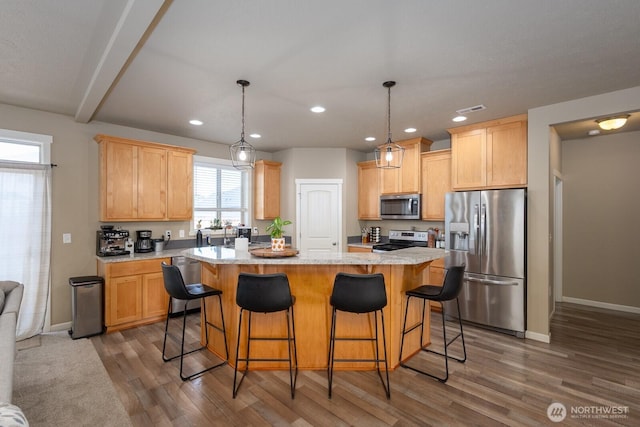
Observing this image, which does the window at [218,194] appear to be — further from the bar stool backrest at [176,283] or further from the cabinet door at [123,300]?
the bar stool backrest at [176,283]

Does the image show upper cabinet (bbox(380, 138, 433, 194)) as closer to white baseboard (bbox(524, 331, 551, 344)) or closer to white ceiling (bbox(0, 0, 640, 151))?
white ceiling (bbox(0, 0, 640, 151))

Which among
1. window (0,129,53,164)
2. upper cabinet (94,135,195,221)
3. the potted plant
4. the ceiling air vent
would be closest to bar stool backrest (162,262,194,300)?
the potted plant

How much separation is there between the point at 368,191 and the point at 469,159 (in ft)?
6.60

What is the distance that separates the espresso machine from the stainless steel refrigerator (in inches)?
178

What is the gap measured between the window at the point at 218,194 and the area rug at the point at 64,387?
8.20ft

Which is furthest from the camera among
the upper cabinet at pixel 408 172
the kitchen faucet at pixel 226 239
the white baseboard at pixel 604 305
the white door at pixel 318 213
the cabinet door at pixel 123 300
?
the white door at pixel 318 213

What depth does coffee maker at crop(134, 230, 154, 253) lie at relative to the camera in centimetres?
450

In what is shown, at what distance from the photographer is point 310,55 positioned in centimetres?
255

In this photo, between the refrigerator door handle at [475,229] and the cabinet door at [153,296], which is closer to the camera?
the refrigerator door handle at [475,229]

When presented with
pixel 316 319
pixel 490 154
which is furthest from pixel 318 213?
pixel 316 319

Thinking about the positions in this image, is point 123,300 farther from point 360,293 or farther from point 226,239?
point 360,293

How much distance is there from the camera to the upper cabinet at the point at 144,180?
13.7ft

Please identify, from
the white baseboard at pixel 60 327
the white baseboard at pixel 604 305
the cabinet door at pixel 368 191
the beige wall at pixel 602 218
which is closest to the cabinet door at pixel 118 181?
the white baseboard at pixel 60 327

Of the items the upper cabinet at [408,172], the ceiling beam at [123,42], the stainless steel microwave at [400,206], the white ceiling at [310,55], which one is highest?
the white ceiling at [310,55]
